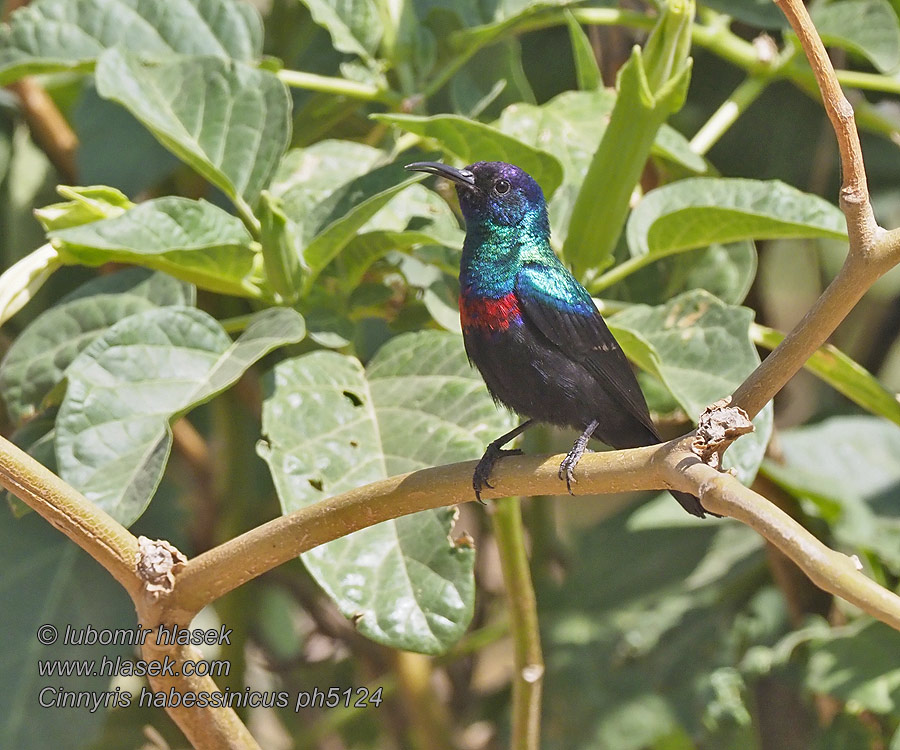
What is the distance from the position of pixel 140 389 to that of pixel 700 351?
3.07ft

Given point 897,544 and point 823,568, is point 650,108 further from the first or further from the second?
point 897,544

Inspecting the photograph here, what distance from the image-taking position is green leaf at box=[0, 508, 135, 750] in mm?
1950

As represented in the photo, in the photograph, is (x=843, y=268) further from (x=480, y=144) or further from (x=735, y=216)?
(x=480, y=144)

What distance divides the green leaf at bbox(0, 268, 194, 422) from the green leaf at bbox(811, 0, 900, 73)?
143 centimetres

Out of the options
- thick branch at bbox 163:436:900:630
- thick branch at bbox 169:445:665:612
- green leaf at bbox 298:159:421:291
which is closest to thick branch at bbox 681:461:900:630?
thick branch at bbox 163:436:900:630

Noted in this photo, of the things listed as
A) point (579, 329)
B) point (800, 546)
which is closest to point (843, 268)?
point (800, 546)

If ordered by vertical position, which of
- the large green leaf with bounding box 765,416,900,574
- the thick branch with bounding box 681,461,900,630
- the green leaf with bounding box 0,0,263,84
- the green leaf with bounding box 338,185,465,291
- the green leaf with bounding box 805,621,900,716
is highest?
the green leaf with bounding box 0,0,263,84

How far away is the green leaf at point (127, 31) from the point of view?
215 cm

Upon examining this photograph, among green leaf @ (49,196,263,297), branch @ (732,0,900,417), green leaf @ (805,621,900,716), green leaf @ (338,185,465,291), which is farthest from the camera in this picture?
green leaf @ (805,621,900,716)

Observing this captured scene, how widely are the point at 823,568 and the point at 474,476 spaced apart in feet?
1.62

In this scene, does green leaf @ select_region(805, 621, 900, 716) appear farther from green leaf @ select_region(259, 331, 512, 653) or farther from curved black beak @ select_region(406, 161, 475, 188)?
curved black beak @ select_region(406, 161, 475, 188)

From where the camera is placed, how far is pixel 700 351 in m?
1.81

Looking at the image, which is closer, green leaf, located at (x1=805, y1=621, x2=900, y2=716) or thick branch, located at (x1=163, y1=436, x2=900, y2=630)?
thick branch, located at (x1=163, y1=436, x2=900, y2=630)

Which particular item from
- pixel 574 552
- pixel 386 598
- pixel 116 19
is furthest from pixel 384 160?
pixel 574 552
